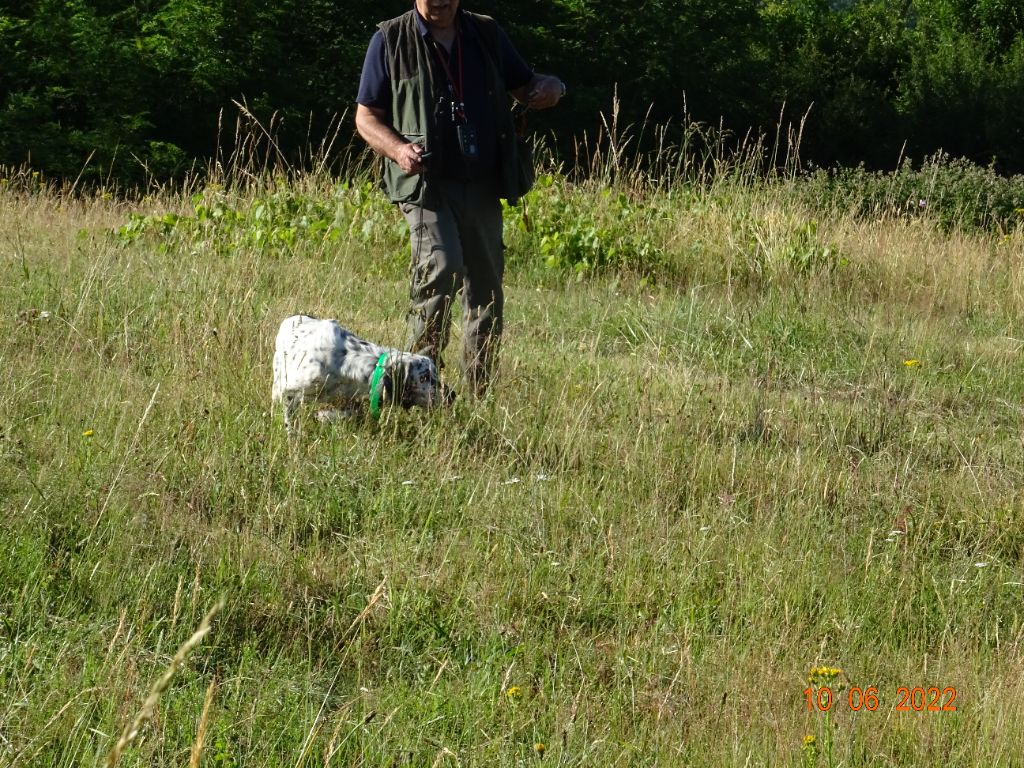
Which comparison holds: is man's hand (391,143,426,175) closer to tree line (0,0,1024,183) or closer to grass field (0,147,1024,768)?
grass field (0,147,1024,768)

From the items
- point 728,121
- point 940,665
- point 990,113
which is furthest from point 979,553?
point 990,113

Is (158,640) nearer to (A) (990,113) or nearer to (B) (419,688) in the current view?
(B) (419,688)

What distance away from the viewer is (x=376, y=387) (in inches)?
177

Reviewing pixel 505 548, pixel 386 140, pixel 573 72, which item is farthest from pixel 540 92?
pixel 573 72

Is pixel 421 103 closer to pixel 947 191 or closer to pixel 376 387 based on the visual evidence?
pixel 376 387

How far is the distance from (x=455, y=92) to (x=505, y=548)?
215 centimetres

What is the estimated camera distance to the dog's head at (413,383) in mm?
4531

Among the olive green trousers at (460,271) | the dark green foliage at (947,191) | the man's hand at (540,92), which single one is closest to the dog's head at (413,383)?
the olive green trousers at (460,271)

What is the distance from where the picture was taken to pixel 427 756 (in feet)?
9.02

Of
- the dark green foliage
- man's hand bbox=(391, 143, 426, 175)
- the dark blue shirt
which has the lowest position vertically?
the dark green foliage
